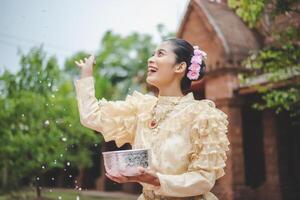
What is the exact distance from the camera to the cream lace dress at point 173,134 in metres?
1.71

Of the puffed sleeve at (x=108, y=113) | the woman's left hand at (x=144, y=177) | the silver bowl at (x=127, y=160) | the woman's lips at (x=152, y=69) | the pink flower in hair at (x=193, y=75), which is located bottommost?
the woman's left hand at (x=144, y=177)

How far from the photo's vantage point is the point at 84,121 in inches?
75.2

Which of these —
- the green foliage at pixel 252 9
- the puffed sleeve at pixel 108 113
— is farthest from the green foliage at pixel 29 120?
the puffed sleeve at pixel 108 113

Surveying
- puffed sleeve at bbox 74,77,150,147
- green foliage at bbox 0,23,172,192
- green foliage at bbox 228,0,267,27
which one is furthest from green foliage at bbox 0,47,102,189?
puffed sleeve at bbox 74,77,150,147

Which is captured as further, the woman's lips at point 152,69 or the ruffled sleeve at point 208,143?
the woman's lips at point 152,69

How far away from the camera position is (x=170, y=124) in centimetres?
188

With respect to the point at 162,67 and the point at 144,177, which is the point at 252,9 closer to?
the point at 162,67

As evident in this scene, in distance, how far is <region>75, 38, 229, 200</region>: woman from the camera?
1708 millimetres

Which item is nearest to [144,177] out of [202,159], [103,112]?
[202,159]

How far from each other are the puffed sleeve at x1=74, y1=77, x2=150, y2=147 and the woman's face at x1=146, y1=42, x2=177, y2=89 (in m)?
0.17

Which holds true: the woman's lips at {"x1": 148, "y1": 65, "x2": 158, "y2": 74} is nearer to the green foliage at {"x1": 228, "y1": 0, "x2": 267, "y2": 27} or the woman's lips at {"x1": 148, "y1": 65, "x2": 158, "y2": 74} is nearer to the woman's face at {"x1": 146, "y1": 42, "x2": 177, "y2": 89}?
the woman's face at {"x1": 146, "y1": 42, "x2": 177, "y2": 89}

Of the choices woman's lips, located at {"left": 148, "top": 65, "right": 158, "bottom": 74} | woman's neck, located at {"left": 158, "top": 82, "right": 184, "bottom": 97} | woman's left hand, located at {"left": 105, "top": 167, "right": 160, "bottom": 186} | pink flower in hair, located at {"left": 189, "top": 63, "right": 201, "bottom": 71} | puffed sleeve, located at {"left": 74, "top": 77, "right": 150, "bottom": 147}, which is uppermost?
pink flower in hair, located at {"left": 189, "top": 63, "right": 201, "bottom": 71}

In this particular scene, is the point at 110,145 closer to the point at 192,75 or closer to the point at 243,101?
the point at 243,101

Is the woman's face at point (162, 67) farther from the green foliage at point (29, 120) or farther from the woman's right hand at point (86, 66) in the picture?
the green foliage at point (29, 120)
